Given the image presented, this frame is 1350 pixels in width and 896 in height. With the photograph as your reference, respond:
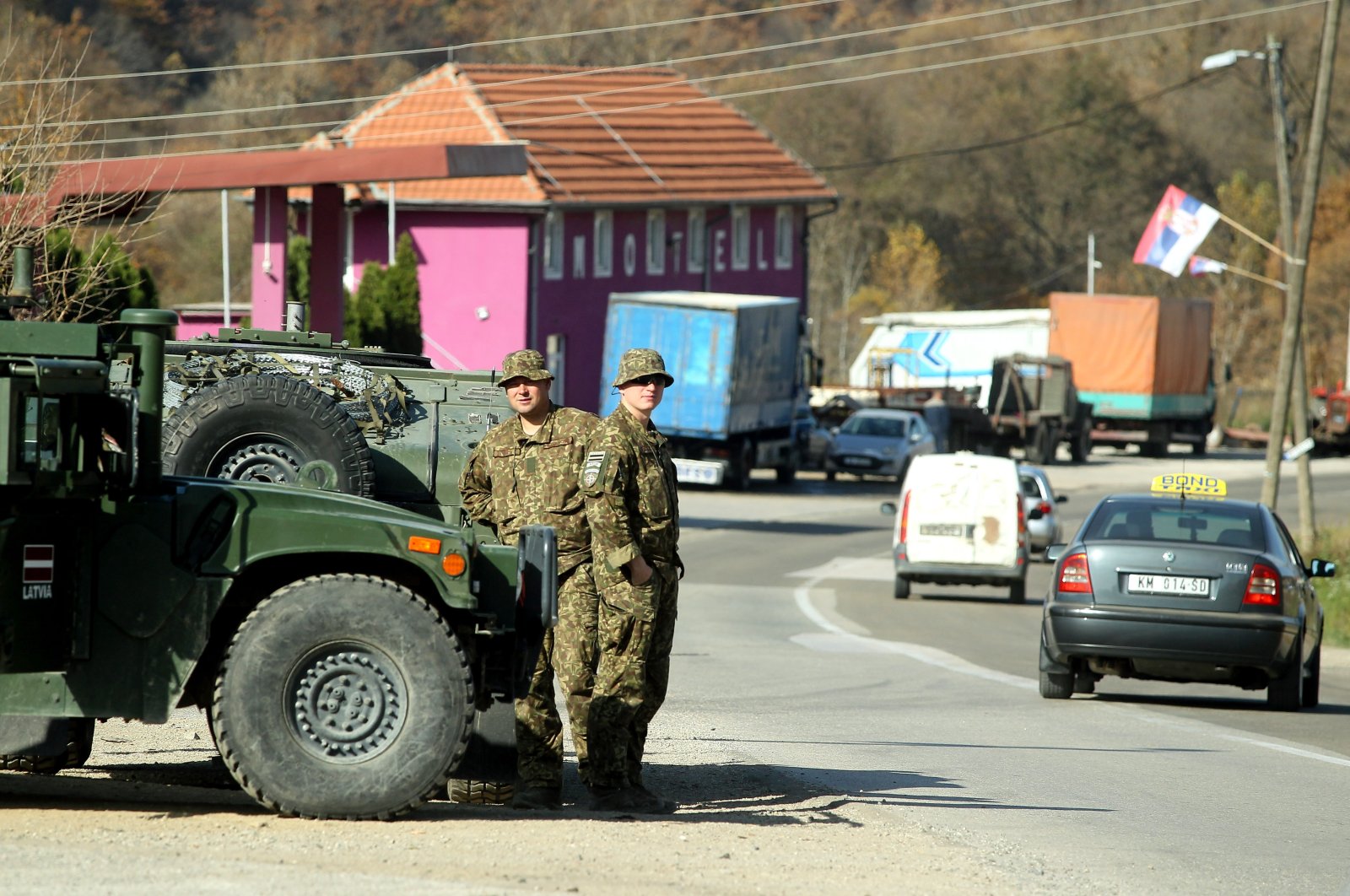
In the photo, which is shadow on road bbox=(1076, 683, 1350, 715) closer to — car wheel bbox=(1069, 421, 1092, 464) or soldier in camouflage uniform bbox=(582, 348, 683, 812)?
soldier in camouflage uniform bbox=(582, 348, 683, 812)

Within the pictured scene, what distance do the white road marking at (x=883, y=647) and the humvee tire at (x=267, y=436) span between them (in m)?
5.41

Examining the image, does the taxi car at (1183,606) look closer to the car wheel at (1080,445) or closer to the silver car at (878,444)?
the silver car at (878,444)

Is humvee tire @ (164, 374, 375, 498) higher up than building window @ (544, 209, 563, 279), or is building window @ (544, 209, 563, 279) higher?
building window @ (544, 209, 563, 279)

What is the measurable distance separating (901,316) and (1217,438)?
43.0ft

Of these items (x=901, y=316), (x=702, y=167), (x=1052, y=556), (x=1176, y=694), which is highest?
(x=702, y=167)

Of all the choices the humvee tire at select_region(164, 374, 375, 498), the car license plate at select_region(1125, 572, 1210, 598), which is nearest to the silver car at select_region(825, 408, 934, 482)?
the car license plate at select_region(1125, 572, 1210, 598)

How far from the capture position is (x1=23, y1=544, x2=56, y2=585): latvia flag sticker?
6.77m

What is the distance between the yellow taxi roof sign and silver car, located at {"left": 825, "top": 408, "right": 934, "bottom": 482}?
27.3 meters

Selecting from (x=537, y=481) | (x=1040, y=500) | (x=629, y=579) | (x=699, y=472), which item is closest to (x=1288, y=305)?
(x=1040, y=500)

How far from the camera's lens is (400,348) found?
37656 mm

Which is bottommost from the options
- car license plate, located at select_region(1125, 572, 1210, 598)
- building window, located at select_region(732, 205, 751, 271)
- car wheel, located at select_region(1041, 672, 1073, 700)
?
car wheel, located at select_region(1041, 672, 1073, 700)

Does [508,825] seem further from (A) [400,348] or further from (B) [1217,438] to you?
(B) [1217,438]

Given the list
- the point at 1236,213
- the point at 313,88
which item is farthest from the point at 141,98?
the point at 1236,213

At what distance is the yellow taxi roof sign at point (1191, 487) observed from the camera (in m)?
14.4
